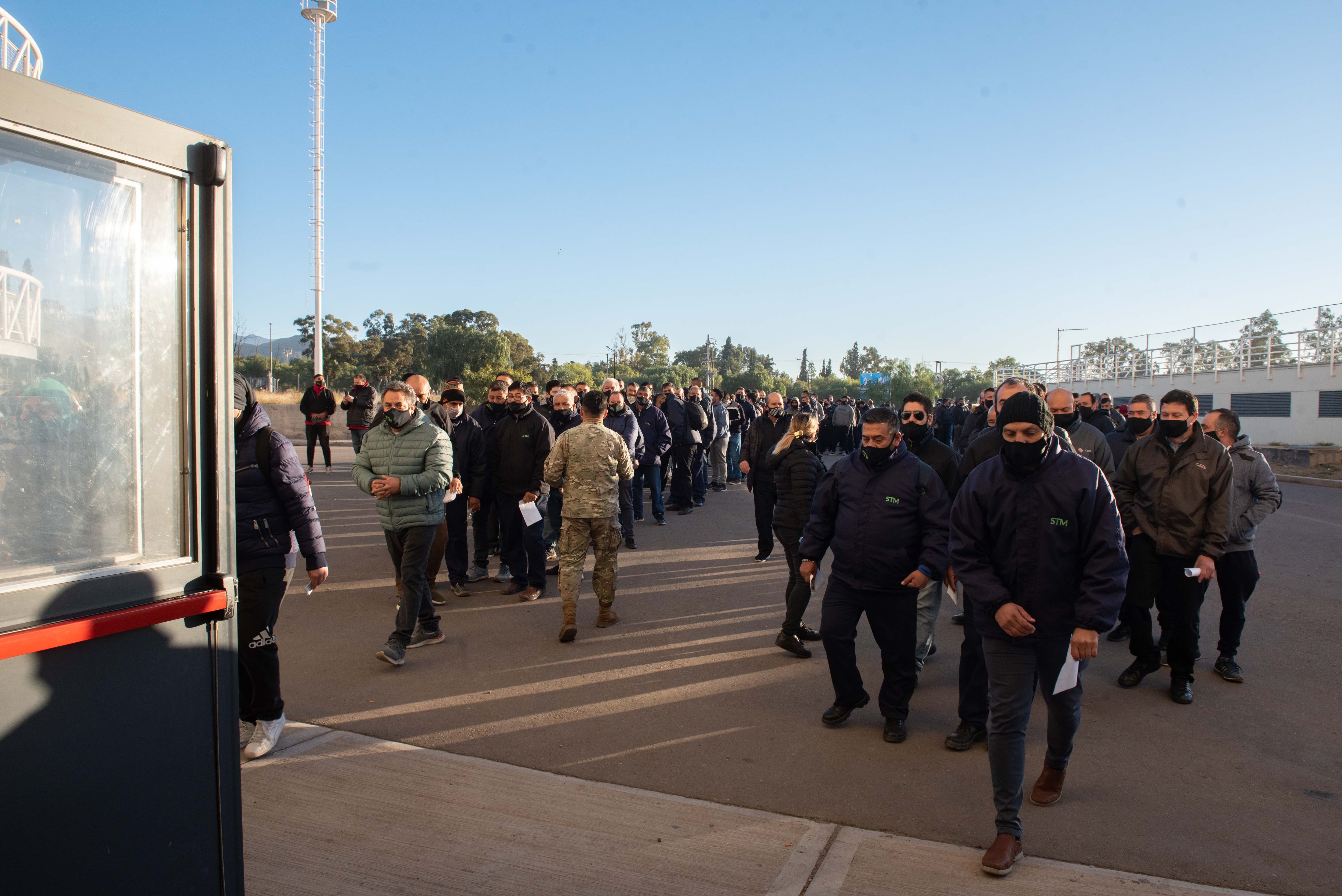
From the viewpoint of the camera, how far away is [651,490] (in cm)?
1231

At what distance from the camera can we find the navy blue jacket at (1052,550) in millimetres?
3420

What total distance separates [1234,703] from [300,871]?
536 centimetres

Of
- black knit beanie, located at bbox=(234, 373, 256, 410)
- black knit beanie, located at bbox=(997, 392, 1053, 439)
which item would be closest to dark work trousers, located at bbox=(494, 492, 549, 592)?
black knit beanie, located at bbox=(234, 373, 256, 410)

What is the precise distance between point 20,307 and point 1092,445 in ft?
19.5

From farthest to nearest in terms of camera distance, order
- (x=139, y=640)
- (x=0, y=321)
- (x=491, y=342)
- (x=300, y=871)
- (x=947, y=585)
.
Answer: (x=491, y=342), (x=947, y=585), (x=300, y=871), (x=139, y=640), (x=0, y=321)

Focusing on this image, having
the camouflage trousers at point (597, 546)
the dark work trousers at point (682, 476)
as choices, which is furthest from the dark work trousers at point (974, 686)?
the dark work trousers at point (682, 476)

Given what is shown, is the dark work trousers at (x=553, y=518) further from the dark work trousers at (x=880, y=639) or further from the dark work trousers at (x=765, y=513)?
the dark work trousers at (x=880, y=639)

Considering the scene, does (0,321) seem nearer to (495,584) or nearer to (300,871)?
(300,871)

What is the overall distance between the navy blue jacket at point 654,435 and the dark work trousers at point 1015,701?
8.19 meters

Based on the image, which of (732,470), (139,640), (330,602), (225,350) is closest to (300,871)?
(139,640)

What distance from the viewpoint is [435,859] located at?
10.7 feet

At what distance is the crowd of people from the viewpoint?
3.50 m

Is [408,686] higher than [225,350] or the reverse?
the reverse

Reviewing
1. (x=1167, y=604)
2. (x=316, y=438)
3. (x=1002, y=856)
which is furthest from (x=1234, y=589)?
(x=316, y=438)
